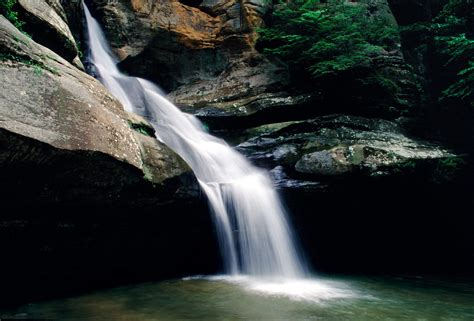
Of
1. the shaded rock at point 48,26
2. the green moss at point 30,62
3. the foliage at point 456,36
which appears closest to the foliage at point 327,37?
the foliage at point 456,36

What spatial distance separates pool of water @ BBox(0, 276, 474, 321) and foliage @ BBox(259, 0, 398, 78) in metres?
5.72

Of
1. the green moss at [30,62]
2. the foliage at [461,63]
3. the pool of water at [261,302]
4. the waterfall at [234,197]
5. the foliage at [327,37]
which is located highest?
the foliage at [327,37]

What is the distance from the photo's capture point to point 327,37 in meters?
9.64

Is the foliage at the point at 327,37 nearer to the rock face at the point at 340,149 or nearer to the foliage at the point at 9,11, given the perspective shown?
the rock face at the point at 340,149

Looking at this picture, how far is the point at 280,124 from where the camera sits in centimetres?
947

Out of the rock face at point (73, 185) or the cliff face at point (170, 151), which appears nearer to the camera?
the rock face at point (73, 185)

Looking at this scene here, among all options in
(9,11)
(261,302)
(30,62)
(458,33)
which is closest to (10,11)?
(9,11)

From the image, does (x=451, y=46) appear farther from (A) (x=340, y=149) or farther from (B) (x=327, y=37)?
(A) (x=340, y=149)

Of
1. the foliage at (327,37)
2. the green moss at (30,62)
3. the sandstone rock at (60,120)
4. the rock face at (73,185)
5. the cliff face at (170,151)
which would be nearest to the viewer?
the sandstone rock at (60,120)

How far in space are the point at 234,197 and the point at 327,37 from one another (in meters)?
5.48

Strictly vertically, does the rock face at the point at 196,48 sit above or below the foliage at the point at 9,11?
above

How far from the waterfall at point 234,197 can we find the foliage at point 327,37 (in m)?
3.54

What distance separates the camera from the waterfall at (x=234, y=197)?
7383mm

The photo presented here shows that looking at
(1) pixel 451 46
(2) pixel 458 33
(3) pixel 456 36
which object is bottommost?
(1) pixel 451 46
